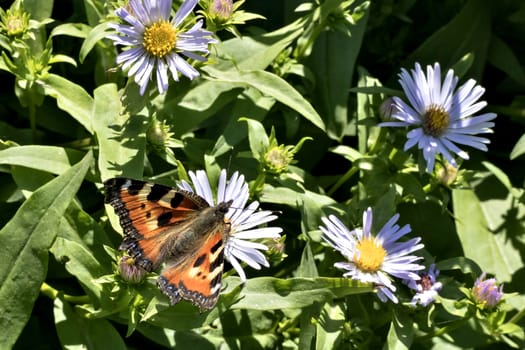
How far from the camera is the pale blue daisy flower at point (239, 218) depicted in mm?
2801

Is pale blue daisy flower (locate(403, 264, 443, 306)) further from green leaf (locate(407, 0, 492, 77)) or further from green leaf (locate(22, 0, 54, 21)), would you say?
green leaf (locate(22, 0, 54, 21))

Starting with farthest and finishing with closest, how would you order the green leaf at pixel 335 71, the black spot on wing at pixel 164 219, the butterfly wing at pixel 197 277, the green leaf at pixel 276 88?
1. the green leaf at pixel 335 71
2. the green leaf at pixel 276 88
3. the black spot on wing at pixel 164 219
4. the butterfly wing at pixel 197 277

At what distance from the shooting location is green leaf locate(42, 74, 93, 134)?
3.04 m

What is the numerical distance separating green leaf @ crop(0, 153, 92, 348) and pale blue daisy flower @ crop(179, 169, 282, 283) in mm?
451

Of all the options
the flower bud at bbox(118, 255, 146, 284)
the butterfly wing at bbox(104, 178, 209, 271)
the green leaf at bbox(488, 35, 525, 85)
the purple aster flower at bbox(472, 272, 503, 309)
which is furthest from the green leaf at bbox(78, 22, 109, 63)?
the green leaf at bbox(488, 35, 525, 85)

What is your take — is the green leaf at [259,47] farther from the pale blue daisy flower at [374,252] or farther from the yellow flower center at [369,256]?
the yellow flower center at [369,256]

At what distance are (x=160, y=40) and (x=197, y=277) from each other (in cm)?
94

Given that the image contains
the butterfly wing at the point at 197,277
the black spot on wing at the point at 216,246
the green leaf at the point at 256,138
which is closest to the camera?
the butterfly wing at the point at 197,277

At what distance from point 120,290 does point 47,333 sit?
0.78 metres

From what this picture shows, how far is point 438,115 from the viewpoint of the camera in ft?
10.8

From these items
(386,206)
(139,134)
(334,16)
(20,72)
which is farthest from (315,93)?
(20,72)

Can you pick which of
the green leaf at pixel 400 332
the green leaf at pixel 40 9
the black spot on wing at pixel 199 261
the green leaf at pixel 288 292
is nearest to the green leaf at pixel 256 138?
Answer: the green leaf at pixel 288 292

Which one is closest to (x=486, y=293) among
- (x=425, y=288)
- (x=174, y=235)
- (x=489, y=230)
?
(x=425, y=288)

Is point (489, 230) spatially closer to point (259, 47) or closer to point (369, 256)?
point (369, 256)
